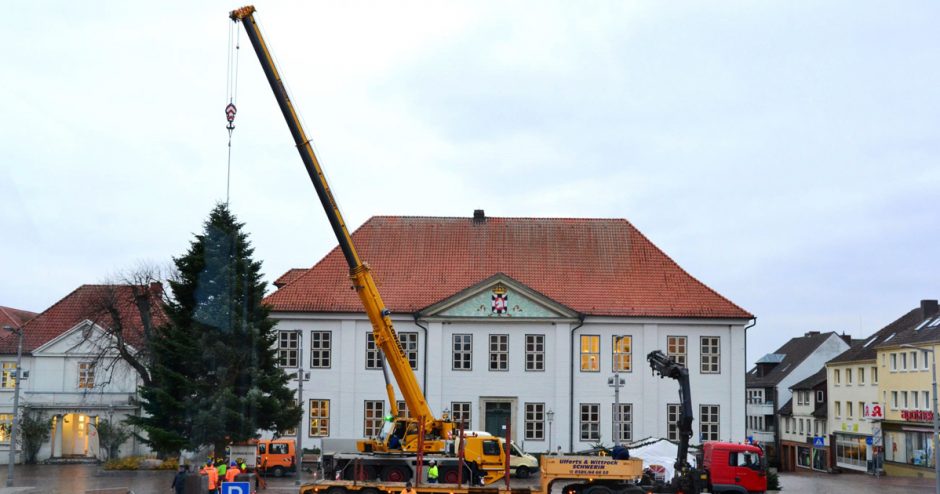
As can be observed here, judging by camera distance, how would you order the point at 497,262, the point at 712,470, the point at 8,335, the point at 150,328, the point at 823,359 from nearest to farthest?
the point at 712,470 < the point at 150,328 < the point at 497,262 < the point at 8,335 < the point at 823,359

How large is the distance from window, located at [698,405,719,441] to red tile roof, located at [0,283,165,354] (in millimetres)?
27680

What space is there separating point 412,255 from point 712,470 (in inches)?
1009

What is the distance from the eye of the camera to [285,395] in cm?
4134

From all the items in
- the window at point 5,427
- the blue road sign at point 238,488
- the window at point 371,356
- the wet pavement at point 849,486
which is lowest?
the wet pavement at point 849,486

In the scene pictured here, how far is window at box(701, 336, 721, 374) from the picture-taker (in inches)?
1996

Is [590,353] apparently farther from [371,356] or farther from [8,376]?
[8,376]

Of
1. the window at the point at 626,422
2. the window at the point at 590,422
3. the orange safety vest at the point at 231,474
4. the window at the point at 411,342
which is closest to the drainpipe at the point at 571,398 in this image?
the window at the point at 590,422

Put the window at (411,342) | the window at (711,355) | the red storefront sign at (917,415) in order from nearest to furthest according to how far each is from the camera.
Answer: the window at (711,355), the window at (411,342), the red storefront sign at (917,415)

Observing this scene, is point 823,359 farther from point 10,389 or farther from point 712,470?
point 10,389

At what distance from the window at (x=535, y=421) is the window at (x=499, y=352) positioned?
7.52 ft

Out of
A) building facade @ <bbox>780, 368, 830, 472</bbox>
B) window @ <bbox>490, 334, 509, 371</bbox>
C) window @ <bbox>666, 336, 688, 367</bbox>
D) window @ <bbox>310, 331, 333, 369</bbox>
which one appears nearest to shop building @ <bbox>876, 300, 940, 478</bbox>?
building facade @ <bbox>780, 368, 830, 472</bbox>

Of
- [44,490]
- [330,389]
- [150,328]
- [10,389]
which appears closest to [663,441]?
[330,389]

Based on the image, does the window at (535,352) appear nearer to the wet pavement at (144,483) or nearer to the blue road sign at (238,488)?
the wet pavement at (144,483)

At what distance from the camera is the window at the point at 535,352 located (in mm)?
50656
